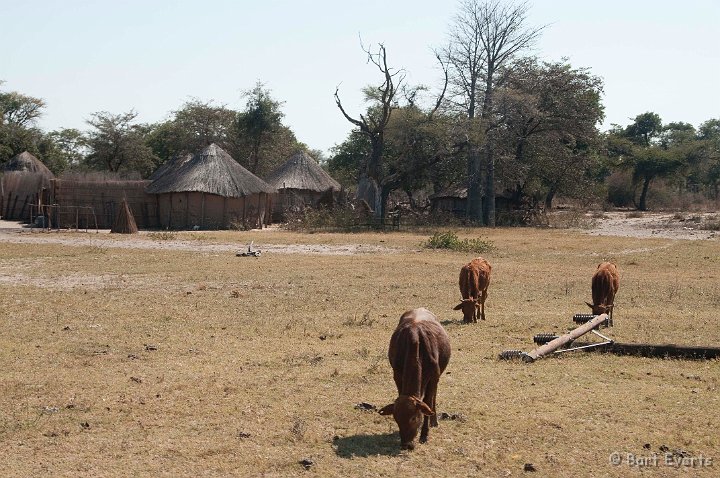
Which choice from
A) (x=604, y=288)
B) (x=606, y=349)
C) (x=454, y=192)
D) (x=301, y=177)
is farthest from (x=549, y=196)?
(x=606, y=349)

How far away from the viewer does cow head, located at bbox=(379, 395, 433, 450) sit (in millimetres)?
7531

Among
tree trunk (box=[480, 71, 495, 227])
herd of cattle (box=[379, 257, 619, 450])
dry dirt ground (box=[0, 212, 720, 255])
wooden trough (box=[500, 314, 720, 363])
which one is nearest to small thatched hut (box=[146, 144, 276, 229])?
dry dirt ground (box=[0, 212, 720, 255])

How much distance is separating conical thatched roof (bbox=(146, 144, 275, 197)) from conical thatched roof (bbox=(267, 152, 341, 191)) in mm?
5838

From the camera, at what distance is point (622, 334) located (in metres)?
13.5

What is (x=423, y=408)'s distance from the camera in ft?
25.0

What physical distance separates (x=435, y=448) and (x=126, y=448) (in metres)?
2.96

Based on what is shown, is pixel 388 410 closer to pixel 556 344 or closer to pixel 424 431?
pixel 424 431

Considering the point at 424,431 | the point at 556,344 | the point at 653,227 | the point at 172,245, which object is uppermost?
the point at 653,227

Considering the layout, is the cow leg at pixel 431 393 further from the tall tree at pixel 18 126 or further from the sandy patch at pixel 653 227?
the tall tree at pixel 18 126

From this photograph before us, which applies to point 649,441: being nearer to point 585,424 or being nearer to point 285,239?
point 585,424

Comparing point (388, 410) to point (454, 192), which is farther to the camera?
point (454, 192)

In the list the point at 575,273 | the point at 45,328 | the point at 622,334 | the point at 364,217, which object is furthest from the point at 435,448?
the point at 364,217

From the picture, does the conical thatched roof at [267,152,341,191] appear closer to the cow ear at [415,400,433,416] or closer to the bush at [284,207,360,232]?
the bush at [284,207,360,232]

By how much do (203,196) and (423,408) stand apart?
37.8 meters
